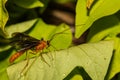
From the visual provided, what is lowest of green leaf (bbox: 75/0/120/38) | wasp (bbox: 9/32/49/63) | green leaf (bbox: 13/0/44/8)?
wasp (bbox: 9/32/49/63)

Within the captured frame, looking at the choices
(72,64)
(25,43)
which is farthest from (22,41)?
(72,64)

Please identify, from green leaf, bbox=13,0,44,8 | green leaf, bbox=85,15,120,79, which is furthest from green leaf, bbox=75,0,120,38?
green leaf, bbox=13,0,44,8

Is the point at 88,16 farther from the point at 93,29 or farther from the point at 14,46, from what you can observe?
the point at 14,46

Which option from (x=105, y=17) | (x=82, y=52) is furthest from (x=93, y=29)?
(x=82, y=52)

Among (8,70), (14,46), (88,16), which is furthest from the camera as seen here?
(14,46)

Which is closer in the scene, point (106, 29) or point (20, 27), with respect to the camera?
point (106, 29)

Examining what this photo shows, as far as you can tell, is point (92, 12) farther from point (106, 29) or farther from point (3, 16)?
point (3, 16)

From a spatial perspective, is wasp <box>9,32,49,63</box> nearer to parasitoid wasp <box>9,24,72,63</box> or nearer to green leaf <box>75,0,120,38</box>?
parasitoid wasp <box>9,24,72,63</box>
